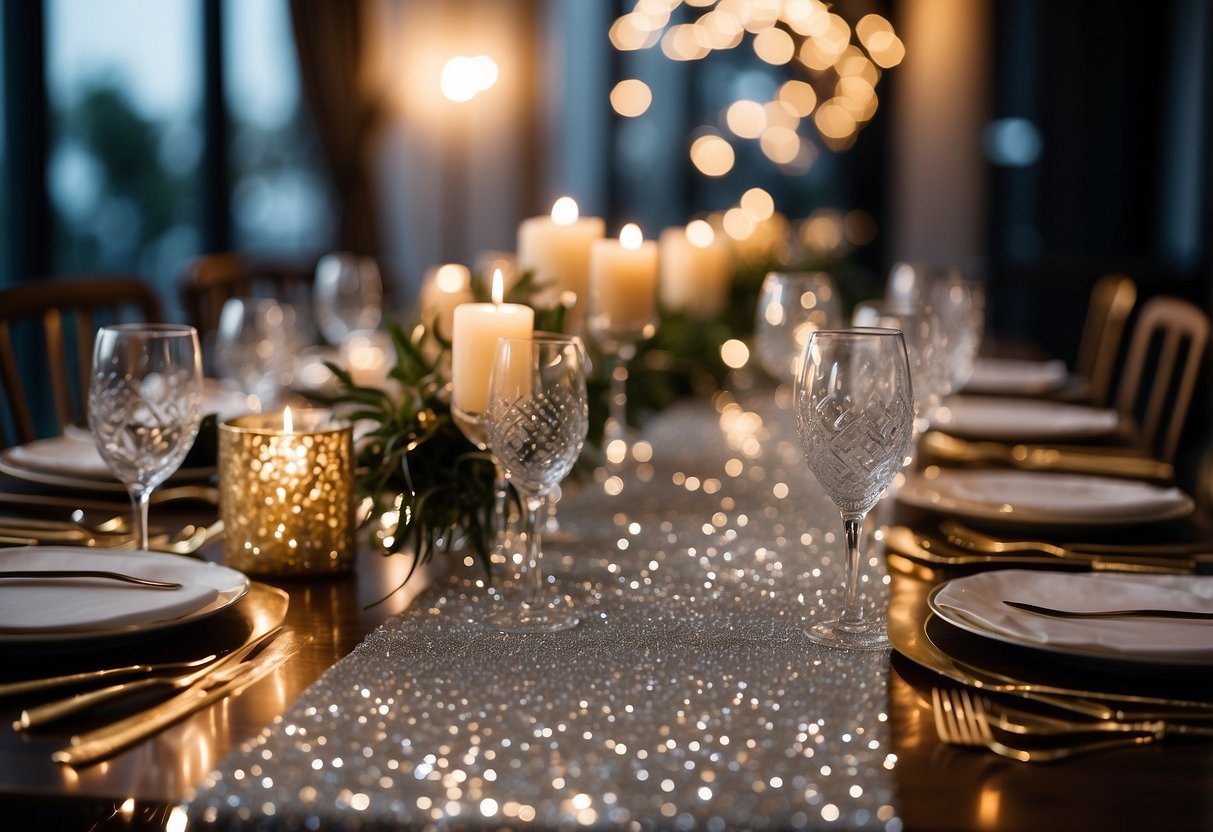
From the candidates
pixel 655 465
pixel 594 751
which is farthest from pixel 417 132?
pixel 594 751

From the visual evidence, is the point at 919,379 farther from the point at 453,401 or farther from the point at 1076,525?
the point at 453,401

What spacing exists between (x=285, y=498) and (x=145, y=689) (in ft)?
0.99

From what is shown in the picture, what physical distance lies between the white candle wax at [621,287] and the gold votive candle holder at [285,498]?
0.56 metres

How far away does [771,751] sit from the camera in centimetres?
79

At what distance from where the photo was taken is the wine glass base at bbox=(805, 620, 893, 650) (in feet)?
3.23

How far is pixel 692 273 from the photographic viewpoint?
227cm

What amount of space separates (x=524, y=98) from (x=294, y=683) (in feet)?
19.9

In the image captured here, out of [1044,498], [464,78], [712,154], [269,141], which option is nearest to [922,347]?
[1044,498]

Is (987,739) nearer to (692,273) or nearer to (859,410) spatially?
(859,410)

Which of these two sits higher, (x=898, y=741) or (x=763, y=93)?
(x=763, y=93)

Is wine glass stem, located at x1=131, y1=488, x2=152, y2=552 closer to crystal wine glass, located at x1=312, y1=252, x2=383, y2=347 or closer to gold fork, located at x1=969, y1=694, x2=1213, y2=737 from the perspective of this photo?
gold fork, located at x1=969, y1=694, x2=1213, y2=737

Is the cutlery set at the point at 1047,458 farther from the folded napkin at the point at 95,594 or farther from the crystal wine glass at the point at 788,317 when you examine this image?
the folded napkin at the point at 95,594

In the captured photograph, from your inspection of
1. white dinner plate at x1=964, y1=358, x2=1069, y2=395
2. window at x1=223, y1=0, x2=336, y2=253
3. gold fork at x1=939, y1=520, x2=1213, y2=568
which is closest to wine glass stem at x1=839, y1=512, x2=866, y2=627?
gold fork at x1=939, y1=520, x2=1213, y2=568

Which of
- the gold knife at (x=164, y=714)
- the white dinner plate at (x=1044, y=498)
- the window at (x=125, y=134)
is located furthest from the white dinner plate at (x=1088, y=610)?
the window at (x=125, y=134)
